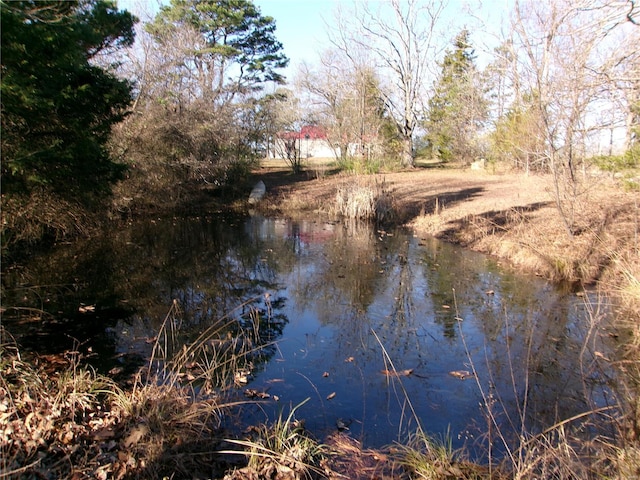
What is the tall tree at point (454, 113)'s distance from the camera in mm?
26875

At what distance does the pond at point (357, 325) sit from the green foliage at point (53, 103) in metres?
1.87

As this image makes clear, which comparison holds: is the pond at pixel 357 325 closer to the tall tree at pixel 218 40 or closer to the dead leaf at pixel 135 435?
the dead leaf at pixel 135 435

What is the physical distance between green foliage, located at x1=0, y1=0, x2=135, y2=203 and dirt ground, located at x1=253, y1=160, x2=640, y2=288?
783cm

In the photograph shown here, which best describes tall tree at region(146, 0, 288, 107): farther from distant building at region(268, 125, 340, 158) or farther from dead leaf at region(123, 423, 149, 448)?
dead leaf at region(123, 423, 149, 448)

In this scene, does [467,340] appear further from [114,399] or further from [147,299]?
[147,299]

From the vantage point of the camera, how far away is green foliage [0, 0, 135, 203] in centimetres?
550

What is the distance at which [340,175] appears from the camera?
2475 cm

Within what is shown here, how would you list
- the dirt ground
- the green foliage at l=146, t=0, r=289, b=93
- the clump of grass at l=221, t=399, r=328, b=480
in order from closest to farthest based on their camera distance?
the clump of grass at l=221, t=399, r=328, b=480 → the dirt ground → the green foliage at l=146, t=0, r=289, b=93

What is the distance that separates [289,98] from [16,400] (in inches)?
1034

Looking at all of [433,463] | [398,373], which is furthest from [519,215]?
[433,463]

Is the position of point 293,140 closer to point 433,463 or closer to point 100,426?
point 100,426

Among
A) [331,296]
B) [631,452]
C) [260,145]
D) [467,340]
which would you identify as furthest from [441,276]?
[260,145]

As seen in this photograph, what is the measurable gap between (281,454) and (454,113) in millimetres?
31181

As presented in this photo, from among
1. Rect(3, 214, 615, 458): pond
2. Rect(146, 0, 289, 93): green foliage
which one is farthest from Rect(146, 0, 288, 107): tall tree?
Rect(3, 214, 615, 458): pond
